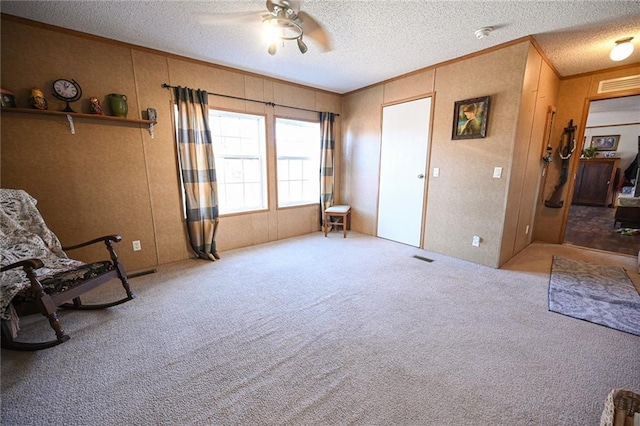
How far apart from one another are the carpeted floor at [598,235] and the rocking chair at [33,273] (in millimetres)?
6190

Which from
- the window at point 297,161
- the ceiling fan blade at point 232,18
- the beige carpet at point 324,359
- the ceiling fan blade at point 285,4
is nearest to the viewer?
the beige carpet at point 324,359

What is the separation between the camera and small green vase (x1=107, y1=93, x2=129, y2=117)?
2584 millimetres

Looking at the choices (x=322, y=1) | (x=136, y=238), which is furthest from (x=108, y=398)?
(x=322, y=1)

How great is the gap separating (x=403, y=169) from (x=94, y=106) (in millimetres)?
3807

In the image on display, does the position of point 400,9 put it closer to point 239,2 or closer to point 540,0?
point 540,0

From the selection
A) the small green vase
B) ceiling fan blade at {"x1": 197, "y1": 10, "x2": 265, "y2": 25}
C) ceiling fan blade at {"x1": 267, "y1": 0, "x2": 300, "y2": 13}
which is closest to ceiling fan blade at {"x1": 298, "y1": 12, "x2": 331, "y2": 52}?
ceiling fan blade at {"x1": 267, "y1": 0, "x2": 300, "y2": 13}

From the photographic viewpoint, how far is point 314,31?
239 centimetres

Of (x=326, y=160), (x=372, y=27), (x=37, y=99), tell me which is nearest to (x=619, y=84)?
(x=372, y=27)

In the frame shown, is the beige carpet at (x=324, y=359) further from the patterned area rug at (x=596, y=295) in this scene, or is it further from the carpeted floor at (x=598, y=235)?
Result: the carpeted floor at (x=598, y=235)

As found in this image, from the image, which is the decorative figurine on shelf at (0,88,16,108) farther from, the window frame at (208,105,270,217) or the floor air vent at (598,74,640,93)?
the floor air vent at (598,74,640,93)

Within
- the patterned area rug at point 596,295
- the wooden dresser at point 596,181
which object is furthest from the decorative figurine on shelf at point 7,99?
the wooden dresser at point 596,181

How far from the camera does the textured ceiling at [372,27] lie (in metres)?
2.02

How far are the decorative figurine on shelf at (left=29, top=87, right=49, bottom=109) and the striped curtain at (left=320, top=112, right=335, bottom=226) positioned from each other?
10.9ft

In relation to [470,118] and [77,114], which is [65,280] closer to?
[77,114]
